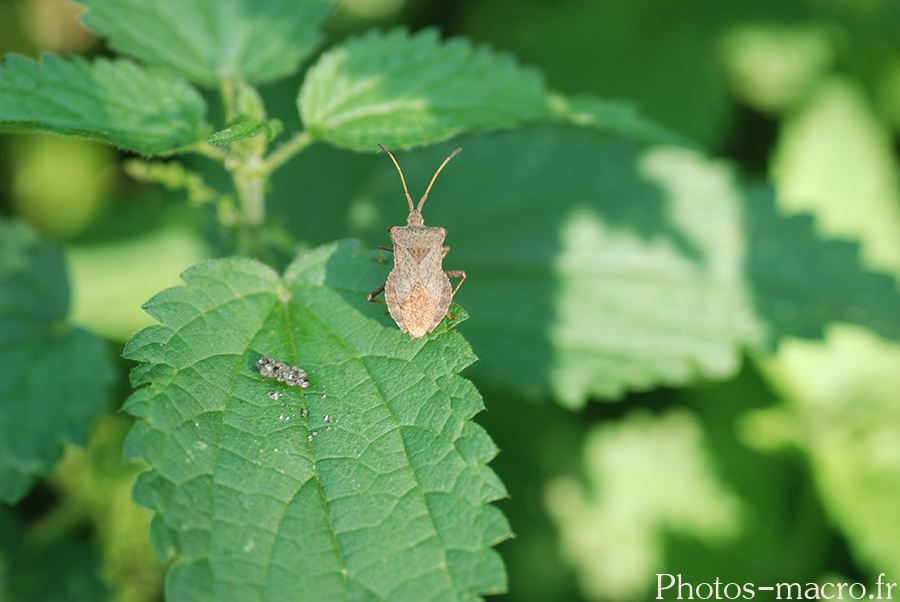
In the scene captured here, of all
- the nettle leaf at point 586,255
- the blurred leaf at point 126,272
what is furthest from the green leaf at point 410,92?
the blurred leaf at point 126,272

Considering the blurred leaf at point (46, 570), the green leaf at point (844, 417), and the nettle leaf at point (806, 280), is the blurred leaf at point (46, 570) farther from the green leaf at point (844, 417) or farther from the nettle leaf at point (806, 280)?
the green leaf at point (844, 417)

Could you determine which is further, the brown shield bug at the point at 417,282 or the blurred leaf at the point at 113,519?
the blurred leaf at the point at 113,519

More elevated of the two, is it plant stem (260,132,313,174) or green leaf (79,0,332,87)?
Answer: green leaf (79,0,332,87)

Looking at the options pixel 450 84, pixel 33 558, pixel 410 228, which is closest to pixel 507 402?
pixel 410 228

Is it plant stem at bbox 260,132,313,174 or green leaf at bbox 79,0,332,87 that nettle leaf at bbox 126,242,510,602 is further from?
green leaf at bbox 79,0,332,87

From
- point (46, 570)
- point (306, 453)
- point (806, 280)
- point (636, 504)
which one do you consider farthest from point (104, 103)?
point (636, 504)

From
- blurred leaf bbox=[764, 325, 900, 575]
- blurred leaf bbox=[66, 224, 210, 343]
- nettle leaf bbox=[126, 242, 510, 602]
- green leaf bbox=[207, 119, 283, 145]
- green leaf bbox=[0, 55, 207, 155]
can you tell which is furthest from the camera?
blurred leaf bbox=[66, 224, 210, 343]

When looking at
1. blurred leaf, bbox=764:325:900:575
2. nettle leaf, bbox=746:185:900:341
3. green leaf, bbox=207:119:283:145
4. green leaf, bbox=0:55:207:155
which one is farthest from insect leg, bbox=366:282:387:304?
blurred leaf, bbox=764:325:900:575
